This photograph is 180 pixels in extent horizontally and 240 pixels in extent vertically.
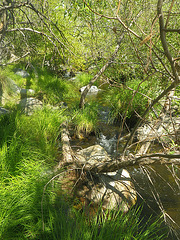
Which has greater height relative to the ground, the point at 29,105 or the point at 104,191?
the point at 29,105

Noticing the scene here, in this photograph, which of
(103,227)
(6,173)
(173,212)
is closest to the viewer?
(103,227)

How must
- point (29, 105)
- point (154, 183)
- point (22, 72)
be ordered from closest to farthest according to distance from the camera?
1. point (154, 183)
2. point (29, 105)
3. point (22, 72)

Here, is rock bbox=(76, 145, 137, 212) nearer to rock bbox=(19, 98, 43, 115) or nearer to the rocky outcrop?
the rocky outcrop

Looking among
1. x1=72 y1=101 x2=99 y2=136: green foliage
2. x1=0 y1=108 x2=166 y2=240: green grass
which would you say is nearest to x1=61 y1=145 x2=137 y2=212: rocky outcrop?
x1=0 y1=108 x2=166 y2=240: green grass

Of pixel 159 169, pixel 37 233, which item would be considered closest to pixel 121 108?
pixel 159 169

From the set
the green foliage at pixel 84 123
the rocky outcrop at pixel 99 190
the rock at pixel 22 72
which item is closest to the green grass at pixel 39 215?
the rocky outcrop at pixel 99 190

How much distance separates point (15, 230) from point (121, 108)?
4653 mm

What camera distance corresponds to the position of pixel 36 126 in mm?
3672

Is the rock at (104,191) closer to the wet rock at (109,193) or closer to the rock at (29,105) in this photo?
the wet rock at (109,193)

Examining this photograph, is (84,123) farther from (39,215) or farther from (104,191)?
(39,215)

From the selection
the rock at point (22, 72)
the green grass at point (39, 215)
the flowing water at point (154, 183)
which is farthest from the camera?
the rock at point (22, 72)

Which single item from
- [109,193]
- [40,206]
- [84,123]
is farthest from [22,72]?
[40,206]

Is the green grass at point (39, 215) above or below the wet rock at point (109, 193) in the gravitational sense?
above

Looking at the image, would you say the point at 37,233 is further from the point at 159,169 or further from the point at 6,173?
the point at 159,169
